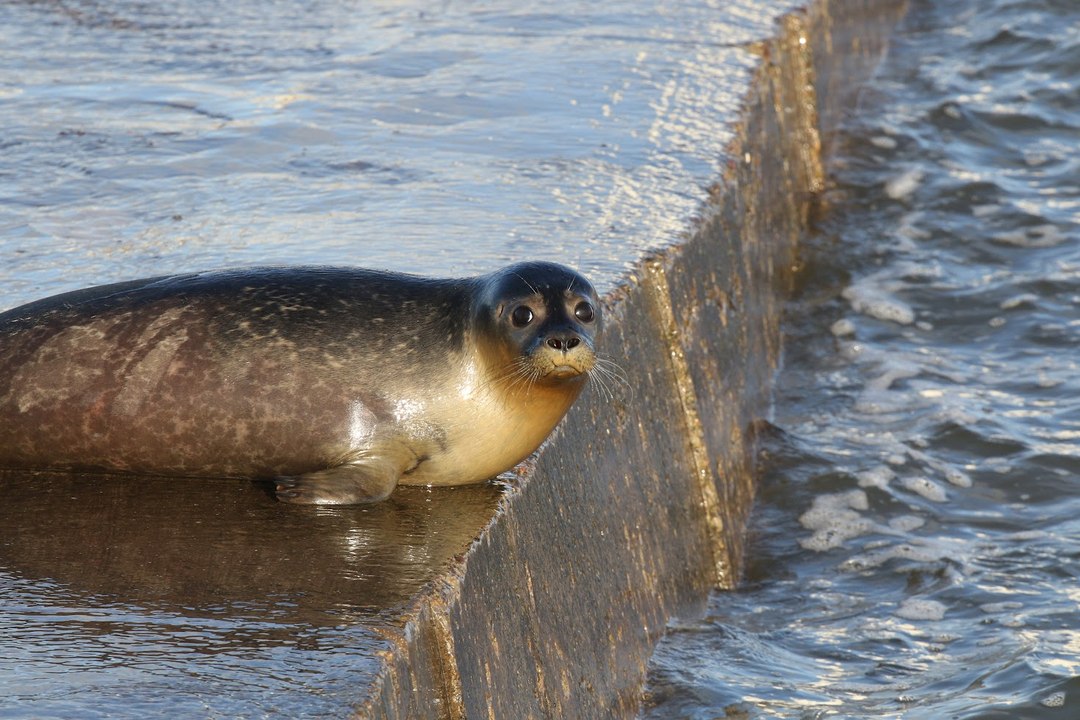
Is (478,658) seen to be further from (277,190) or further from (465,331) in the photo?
(277,190)

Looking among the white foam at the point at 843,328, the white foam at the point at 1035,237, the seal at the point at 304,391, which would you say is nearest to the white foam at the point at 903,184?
the white foam at the point at 1035,237

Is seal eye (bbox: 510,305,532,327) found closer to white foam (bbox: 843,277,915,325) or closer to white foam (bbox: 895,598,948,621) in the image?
white foam (bbox: 895,598,948,621)

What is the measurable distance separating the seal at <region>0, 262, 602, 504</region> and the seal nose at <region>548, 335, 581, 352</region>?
106mm

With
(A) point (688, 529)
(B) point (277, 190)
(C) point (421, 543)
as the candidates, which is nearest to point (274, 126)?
Answer: (B) point (277, 190)

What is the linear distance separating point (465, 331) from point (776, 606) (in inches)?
84.6

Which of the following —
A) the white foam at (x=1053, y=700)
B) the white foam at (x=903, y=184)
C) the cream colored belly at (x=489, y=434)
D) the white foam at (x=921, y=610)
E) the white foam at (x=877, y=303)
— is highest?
the cream colored belly at (x=489, y=434)

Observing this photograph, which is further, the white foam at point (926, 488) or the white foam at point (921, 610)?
the white foam at point (926, 488)

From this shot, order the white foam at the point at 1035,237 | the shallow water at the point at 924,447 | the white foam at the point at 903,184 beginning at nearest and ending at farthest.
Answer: the shallow water at the point at 924,447 → the white foam at the point at 1035,237 → the white foam at the point at 903,184

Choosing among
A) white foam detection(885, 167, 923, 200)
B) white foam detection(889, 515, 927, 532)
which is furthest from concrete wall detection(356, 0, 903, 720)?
white foam detection(885, 167, 923, 200)

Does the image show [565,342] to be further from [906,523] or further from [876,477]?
[876,477]

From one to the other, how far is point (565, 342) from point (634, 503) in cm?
138

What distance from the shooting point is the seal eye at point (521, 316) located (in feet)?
11.3

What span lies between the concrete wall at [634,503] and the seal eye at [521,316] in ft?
1.41

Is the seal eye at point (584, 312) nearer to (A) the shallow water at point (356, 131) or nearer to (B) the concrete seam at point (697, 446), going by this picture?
(A) the shallow water at point (356, 131)
